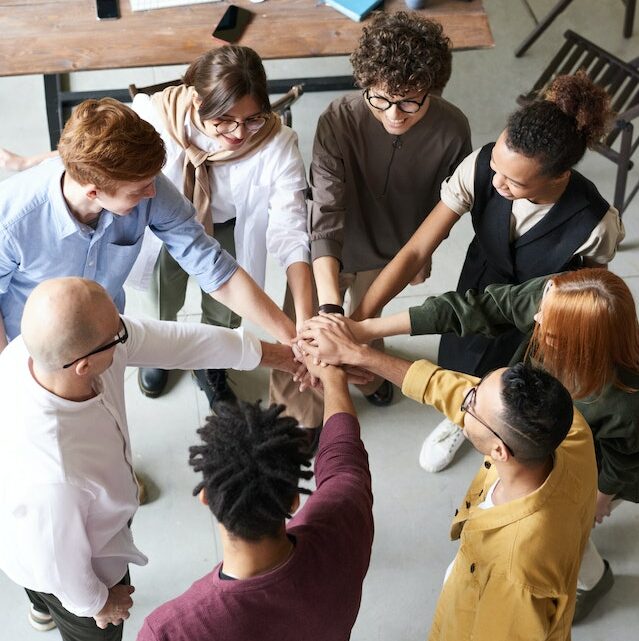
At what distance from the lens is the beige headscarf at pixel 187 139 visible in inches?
94.3

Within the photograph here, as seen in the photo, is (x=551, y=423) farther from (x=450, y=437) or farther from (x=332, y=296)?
(x=450, y=437)

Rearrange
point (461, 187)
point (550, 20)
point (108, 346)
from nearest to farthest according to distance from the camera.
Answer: point (108, 346), point (461, 187), point (550, 20)

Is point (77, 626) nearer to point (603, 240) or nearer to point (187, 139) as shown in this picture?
point (187, 139)

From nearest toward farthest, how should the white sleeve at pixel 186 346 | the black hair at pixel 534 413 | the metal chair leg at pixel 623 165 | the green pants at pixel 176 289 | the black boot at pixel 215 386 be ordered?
the black hair at pixel 534 413
the white sleeve at pixel 186 346
the green pants at pixel 176 289
the black boot at pixel 215 386
the metal chair leg at pixel 623 165

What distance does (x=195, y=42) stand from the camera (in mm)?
3363

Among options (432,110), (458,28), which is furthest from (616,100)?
(432,110)

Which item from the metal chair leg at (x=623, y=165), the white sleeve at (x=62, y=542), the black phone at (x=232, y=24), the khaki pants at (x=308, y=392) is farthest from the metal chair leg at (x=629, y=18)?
the white sleeve at (x=62, y=542)

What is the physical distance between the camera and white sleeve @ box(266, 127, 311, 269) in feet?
8.18

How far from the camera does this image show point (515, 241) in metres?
2.33

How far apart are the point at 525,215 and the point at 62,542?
4.73 ft

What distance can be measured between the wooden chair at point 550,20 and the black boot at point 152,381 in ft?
9.30

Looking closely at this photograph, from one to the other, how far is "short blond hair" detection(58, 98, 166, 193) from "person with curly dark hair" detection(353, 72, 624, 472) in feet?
2.92

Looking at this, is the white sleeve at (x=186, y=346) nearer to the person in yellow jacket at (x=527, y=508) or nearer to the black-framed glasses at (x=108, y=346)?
the black-framed glasses at (x=108, y=346)

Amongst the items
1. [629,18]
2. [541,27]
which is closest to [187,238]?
[541,27]
